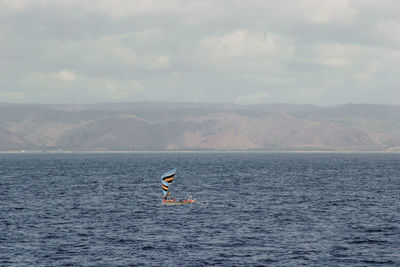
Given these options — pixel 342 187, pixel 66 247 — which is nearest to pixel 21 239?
pixel 66 247

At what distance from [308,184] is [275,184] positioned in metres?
7.93

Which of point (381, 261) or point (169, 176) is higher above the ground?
point (169, 176)

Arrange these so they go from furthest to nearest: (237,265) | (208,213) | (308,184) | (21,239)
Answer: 1. (308,184)
2. (208,213)
3. (21,239)
4. (237,265)

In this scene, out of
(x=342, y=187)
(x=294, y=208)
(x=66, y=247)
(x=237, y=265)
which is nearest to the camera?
(x=237, y=265)

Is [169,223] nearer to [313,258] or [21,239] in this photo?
[21,239]

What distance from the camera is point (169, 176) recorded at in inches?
3342

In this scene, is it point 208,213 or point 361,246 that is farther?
point 208,213

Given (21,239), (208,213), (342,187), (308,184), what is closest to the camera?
(21,239)

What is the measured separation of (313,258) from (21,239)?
31.5 m

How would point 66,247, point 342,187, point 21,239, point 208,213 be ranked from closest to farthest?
point 66,247
point 21,239
point 208,213
point 342,187

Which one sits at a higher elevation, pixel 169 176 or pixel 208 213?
pixel 169 176

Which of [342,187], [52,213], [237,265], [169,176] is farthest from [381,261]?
[342,187]

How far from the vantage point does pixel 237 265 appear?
48469 millimetres

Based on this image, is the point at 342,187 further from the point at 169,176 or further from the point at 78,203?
the point at 78,203
